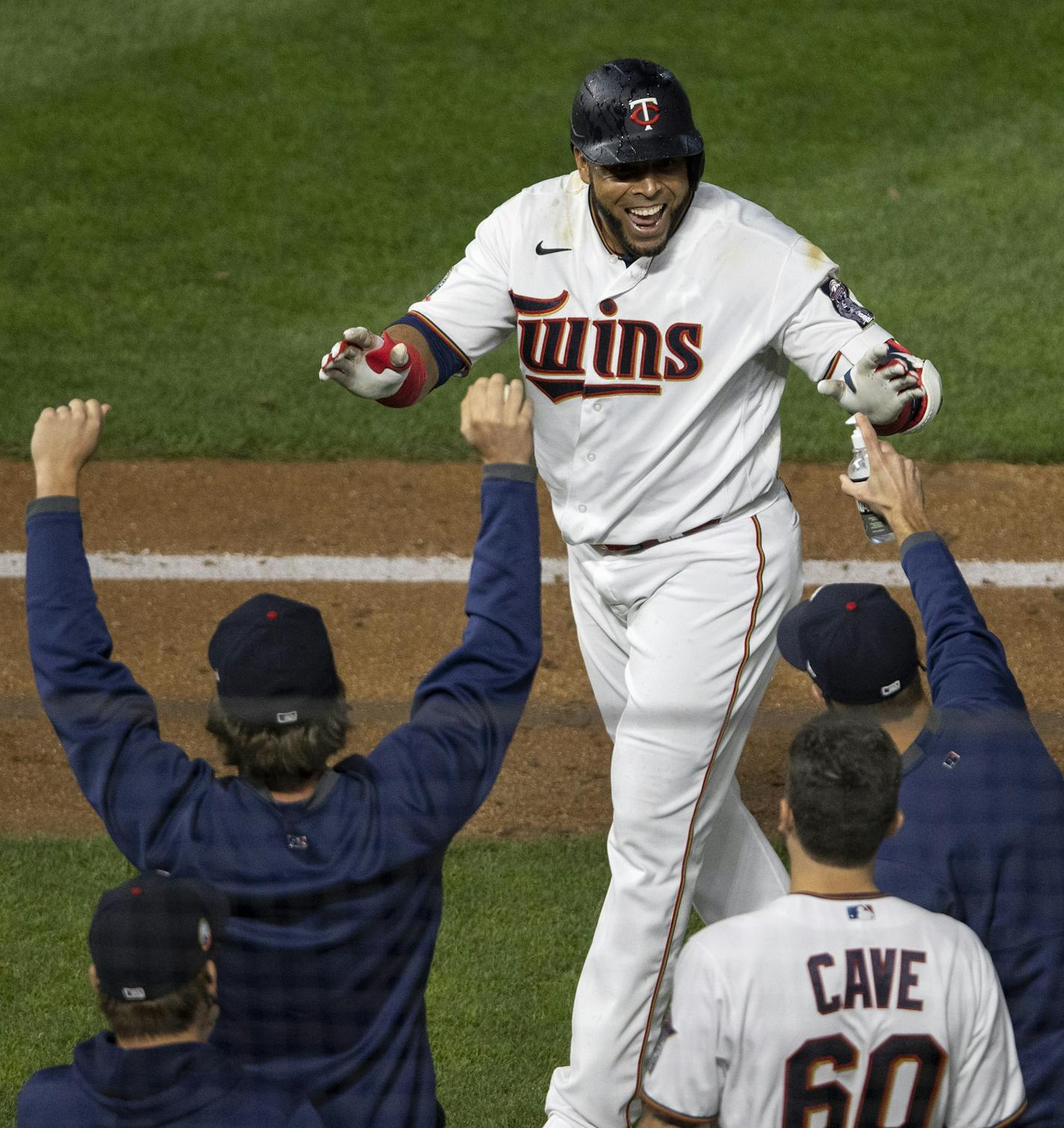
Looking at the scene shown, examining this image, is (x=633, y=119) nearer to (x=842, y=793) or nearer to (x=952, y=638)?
(x=952, y=638)

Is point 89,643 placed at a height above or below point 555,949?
above

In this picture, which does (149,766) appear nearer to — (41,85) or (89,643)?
(89,643)

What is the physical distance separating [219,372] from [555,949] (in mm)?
3984

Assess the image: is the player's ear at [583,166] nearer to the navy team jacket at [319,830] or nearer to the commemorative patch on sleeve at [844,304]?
the commemorative patch on sleeve at [844,304]

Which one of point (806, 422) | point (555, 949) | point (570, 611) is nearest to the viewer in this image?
point (555, 949)

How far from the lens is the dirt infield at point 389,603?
4.93 m

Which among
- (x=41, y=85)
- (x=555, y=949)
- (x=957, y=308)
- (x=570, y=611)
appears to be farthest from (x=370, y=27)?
(x=555, y=949)

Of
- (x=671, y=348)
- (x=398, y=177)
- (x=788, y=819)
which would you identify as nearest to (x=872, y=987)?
(x=788, y=819)

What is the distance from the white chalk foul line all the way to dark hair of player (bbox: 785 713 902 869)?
3506 millimetres

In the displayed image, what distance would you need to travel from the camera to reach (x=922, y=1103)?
8.09 ft

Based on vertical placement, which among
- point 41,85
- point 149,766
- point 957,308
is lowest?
point 149,766

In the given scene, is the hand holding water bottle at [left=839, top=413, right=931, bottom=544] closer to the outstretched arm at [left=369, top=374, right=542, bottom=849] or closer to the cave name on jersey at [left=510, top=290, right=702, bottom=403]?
the cave name on jersey at [left=510, top=290, right=702, bottom=403]

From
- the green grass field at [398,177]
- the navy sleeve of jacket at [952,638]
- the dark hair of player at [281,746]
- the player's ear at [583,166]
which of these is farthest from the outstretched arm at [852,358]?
the green grass field at [398,177]

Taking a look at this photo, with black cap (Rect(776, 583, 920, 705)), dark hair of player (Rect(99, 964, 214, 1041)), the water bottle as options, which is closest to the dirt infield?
the water bottle
